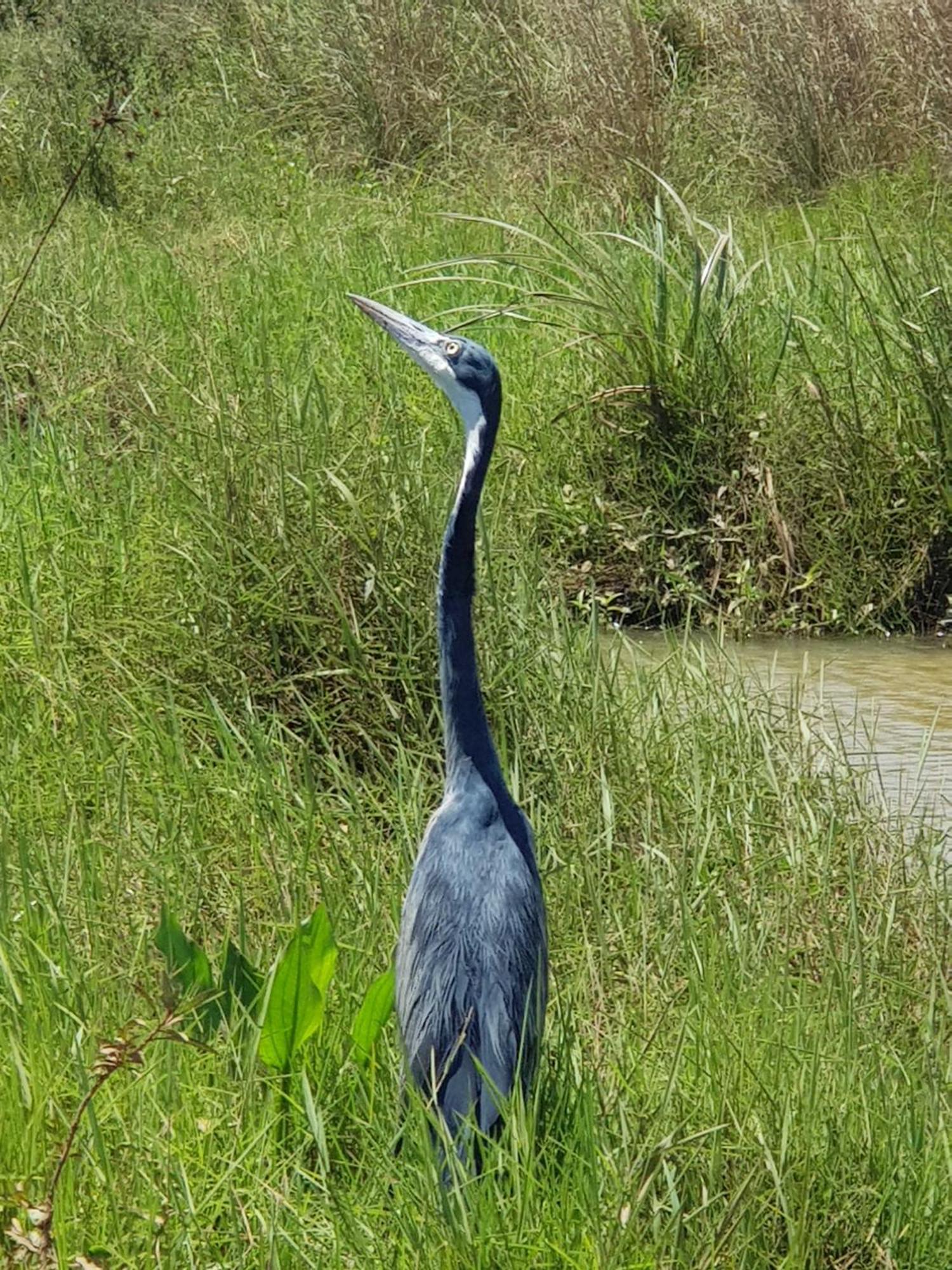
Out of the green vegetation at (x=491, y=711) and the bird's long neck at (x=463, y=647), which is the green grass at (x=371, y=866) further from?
the bird's long neck at (x=463, y=647)

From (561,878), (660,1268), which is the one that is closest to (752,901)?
(561,878)

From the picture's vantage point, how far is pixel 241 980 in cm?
249

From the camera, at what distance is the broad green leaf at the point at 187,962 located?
2.39 meters

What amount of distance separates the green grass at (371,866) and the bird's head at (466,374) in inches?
30.5

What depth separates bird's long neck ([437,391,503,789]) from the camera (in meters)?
2.49

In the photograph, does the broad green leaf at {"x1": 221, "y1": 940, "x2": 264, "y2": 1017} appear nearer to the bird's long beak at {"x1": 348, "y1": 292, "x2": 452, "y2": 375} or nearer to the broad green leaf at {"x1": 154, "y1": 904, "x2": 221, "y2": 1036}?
the broad green leaf at {"x1": 154, "y1": 904, "x2": 221, "y2": 1036}

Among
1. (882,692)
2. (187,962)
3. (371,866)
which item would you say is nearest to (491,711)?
(371,866)

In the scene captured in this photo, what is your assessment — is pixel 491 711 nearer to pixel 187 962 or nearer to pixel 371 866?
pixel 371 866

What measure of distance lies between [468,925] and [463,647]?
0.38m

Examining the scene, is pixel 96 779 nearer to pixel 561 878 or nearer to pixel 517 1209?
pixel 561 878

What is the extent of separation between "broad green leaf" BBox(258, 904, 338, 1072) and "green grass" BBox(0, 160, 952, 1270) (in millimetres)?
45

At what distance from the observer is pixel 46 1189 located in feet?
6.87

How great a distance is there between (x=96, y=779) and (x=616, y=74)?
581 cm

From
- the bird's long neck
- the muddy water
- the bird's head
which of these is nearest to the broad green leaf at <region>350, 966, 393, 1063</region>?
the bird's long neck
